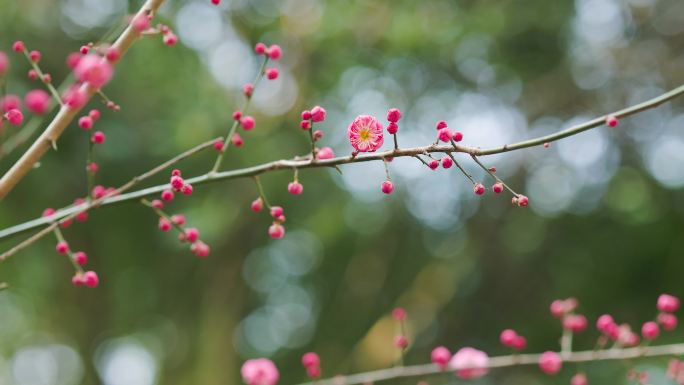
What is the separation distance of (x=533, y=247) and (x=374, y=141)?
8.97 feet

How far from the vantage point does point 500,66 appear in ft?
9.05

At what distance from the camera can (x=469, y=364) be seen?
981mm

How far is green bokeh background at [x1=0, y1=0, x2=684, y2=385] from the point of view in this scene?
2.44m

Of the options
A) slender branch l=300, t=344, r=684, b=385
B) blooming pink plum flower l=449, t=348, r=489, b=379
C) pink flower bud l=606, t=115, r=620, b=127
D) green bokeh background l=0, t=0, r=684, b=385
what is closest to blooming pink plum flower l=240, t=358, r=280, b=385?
slender branch l=300, t=344, r=684, b=385

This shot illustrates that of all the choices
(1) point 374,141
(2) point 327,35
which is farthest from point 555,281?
(1) point 374,141

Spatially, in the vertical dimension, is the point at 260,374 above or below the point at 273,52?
below

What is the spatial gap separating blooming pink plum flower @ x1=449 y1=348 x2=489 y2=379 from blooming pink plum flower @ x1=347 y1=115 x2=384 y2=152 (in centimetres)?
51

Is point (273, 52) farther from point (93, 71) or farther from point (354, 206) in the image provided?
point (354, 206)

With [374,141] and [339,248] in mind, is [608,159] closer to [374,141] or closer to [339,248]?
[339,248]

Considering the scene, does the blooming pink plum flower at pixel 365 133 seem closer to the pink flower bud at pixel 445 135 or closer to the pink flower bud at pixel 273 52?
the pink flower bud at pixel 445 135

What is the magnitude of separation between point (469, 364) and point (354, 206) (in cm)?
184

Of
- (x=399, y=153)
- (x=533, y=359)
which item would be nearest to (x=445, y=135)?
(x=399, y=153)

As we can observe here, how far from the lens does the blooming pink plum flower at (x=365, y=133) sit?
56 centimetres

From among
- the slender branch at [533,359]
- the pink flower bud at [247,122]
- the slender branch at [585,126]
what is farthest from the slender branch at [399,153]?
the slender branch at [533,359]
